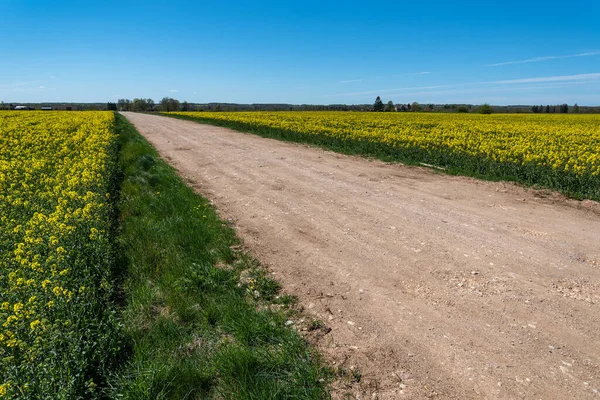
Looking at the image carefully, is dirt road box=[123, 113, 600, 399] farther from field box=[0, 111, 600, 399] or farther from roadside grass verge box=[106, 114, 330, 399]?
roadside grass verge box=[106, 114, 330, 399]

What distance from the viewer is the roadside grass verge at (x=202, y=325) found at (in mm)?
3621

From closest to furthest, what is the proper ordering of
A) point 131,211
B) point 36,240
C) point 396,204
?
point 36,240 → point 131,211 → point 396,204

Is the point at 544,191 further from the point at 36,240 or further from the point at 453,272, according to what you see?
the point at 36,240

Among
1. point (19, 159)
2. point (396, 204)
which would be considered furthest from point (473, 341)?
point (19, 159)

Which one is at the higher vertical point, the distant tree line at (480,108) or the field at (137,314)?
the distant tree line at (480,108)

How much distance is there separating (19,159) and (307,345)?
13.2 m

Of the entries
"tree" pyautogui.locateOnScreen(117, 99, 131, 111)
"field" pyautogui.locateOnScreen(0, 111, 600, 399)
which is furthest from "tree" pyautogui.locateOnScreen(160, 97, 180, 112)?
"field" pyautogui.locateOnScreen(0, 111, 600, 399)

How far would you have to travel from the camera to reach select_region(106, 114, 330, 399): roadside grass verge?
3.62 metres

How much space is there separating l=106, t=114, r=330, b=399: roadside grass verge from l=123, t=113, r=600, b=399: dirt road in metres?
0.48

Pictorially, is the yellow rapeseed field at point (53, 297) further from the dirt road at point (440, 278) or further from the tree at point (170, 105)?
the tree at point (170, 105)

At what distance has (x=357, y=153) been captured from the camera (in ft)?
63.7

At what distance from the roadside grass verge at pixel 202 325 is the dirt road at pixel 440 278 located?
0.48 m

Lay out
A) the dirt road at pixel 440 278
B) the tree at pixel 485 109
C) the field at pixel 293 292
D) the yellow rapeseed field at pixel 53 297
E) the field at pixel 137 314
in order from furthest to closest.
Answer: the tree at pixel 485 109, the dirt road at pixel 440 278, the field at pixel 293 292, the field at pixel 137 314, the yellow rapeseed field at pixel 53 297

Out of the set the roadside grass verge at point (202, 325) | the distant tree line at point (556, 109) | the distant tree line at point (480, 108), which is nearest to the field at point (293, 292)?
the roadside grass verge at point (202, 325)
